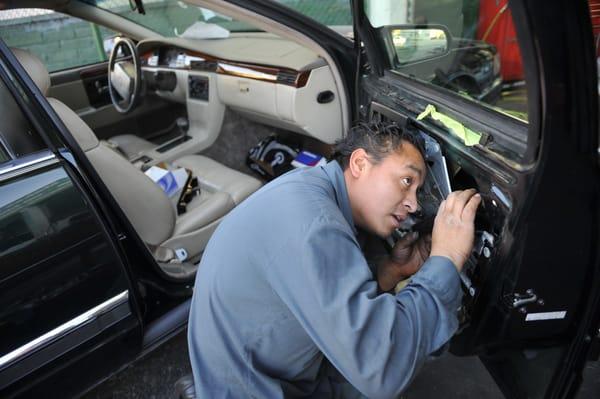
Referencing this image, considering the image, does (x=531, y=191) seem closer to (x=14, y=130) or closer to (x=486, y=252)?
(x=486, y=252)

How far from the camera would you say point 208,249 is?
1136mm

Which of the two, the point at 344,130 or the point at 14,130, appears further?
the point at 344,130

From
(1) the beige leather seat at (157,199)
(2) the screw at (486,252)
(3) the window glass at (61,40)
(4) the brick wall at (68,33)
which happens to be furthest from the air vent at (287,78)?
(3) the window glass at (61,40)

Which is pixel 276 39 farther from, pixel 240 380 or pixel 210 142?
pixel 240 380

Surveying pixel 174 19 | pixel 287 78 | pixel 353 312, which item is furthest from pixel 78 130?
pixel 174 19

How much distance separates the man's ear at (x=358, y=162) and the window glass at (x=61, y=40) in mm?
4338

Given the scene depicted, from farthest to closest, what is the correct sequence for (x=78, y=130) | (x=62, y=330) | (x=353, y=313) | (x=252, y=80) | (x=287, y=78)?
1. (x=252, y=80)
2. (x=287, y=78)
3. (x=78, y=130)
4. (x=62, y=330)
5. (x=353, y=313)

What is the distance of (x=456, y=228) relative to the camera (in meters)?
1.05

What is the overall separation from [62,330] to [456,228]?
3.87 feet

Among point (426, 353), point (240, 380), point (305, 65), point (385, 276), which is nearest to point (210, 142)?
point (305, 65)

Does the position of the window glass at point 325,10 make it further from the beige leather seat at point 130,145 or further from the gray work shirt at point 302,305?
the gray work shirt at point 302,305

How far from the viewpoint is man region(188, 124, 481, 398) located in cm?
88

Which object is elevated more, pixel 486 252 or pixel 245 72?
pixel 245 72

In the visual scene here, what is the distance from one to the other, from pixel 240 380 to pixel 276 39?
7.67 ft
